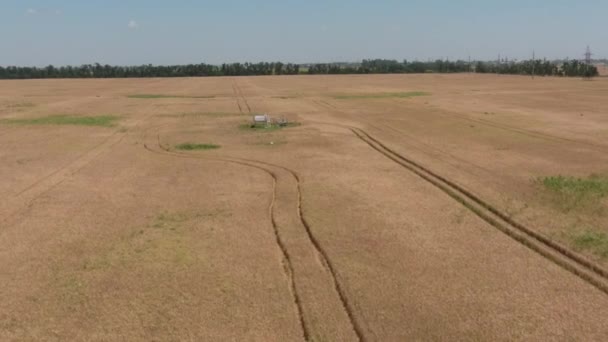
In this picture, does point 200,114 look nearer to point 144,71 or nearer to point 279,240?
point 279,240

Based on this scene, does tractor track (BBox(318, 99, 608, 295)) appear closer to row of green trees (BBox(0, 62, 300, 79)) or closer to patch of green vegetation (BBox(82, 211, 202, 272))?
patch of green vegetation (BBox(82, 211, 202, 272))

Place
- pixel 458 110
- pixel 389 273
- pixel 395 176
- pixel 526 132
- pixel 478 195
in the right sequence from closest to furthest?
pixel 389 273 → pixel 478 195 → pixel 395 176 → pixel 526 132 → pixel 458 110

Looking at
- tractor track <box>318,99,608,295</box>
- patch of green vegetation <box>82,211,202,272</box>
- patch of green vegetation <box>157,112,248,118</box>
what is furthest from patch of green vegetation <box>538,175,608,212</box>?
patch of green vegetation <box>157,112,248,118</box>

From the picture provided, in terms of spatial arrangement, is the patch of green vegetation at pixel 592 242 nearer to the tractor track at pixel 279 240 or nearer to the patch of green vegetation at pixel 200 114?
the tractor track at pixel 279 240

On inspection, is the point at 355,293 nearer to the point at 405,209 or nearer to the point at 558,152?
the point at 405,209

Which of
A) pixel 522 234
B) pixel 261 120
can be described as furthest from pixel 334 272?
pixel 261 120

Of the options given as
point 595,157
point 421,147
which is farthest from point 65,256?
point 595,157

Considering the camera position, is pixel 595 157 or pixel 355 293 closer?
pixel 355 293
